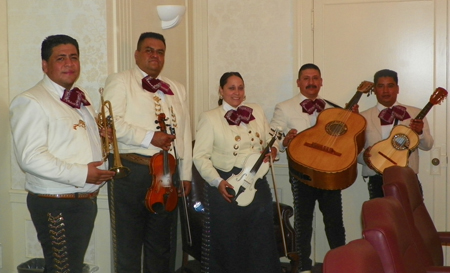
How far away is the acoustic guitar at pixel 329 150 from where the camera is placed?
146 inches

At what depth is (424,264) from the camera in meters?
2.38

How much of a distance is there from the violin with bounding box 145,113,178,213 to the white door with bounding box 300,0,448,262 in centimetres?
197

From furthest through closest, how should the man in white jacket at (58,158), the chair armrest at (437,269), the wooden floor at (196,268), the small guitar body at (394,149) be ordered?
the wooden floor at (196,268) → the small guitar body at (394,149) → the man in white jacket at (58,158) → the chair armrest at (437,269)

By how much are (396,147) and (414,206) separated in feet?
4.47

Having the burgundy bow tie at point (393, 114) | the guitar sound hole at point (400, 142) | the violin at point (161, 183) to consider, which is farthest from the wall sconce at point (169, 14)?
the guitar sound hole at point (400, 142)

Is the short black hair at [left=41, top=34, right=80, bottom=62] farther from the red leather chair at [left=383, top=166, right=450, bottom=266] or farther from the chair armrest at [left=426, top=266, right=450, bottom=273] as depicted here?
the chair armrest at [left=426, top=266, right=450, bottom=273]

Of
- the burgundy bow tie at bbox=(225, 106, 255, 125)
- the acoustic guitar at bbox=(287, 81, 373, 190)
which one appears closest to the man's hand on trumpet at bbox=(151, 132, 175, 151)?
the burgundy bow tie at bbox=(225, 106, 255, 125)

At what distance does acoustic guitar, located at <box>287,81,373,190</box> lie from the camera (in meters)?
3.71

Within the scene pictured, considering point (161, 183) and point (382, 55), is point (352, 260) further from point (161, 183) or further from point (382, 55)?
point (382, 55)

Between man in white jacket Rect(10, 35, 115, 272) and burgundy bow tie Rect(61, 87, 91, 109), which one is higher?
burgundy bow tie Rect(61, 87, 91, 109)

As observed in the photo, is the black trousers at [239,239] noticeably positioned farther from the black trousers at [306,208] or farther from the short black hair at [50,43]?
the short black hair at [50,43]

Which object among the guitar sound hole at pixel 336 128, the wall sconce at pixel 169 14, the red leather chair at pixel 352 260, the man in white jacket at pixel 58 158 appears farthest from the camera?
the wall sconce at pixel 169 14

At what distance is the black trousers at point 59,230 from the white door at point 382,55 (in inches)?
105

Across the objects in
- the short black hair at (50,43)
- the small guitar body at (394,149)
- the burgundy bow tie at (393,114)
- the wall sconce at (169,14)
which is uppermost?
the wall sconce at (169,14)
